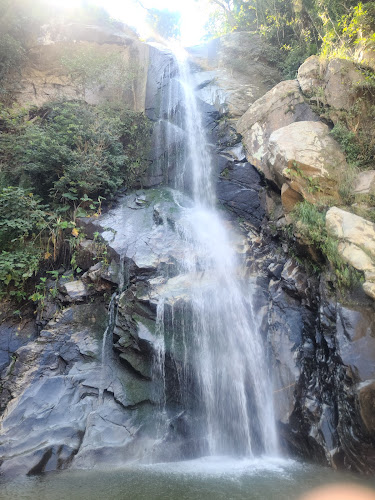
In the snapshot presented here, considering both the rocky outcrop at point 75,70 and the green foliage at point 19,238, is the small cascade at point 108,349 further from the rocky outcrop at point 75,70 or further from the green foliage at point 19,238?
the rocky outcrop at point 75,70

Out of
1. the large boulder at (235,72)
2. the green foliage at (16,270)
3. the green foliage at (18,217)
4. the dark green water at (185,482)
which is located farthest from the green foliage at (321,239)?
the green foliage at (18,217)

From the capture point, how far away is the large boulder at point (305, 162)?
21.7ft

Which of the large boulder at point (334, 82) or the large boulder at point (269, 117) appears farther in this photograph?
the large boulder at point (269, 117)

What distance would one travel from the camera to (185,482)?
4156mm

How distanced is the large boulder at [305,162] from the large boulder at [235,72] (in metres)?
4.14

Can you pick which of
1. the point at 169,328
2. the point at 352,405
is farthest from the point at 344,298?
the point at 169,328

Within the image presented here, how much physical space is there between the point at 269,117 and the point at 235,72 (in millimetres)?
5083

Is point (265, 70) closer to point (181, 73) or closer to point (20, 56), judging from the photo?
point (181, 73)

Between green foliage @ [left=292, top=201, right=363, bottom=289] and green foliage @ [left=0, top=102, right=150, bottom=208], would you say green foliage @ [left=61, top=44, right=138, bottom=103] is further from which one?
green foliage @ [left=292, top=201, right=363, bottom=289]

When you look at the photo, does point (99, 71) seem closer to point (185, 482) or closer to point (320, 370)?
point (320, 370)

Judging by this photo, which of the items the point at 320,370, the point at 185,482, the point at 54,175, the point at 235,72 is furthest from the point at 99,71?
the point at 185,482

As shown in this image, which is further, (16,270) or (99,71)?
(99,71)

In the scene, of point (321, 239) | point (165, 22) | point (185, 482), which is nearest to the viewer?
point (185, 482)

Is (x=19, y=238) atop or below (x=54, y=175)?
below
